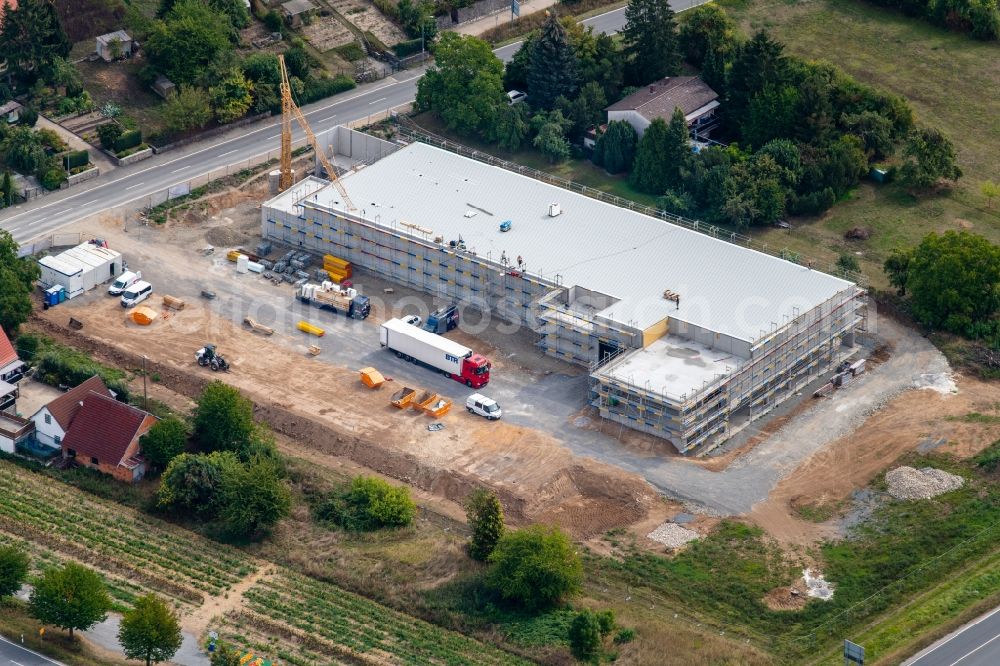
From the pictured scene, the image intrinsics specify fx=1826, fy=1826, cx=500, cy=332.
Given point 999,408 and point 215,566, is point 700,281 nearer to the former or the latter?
point 999,408

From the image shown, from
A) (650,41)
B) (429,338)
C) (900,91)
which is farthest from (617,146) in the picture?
(429,338)

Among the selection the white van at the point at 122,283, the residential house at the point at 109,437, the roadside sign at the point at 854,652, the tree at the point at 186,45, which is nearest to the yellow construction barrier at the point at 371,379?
the residential house at the point at 109,437

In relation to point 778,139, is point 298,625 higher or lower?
lower

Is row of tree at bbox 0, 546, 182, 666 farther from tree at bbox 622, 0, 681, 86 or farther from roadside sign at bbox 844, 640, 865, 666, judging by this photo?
tree at bbox 622, 0, 681, 86

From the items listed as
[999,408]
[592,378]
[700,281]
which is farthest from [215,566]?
[999,408]

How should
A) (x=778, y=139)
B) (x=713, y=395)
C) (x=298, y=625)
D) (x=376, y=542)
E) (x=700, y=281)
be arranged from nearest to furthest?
1. (x=298, y=625)
2. (x=376, y=542)
3. (x=713, y=395)
4. (x=700, y=281)
5. (x=778, y=139)

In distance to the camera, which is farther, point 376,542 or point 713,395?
point 713,395
